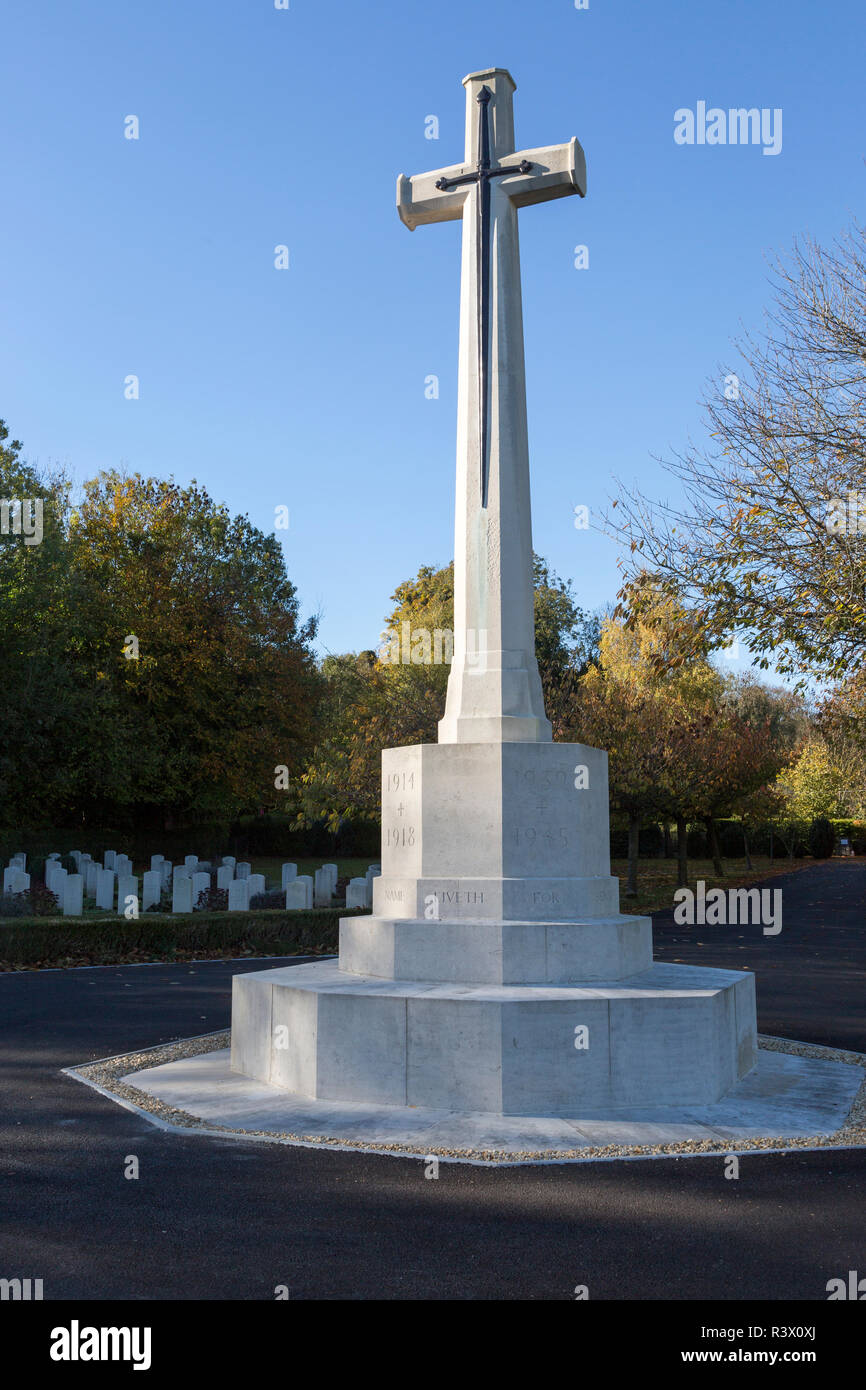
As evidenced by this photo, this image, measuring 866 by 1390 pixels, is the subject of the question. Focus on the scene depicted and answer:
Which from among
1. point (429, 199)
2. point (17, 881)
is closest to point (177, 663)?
point (17, 881)

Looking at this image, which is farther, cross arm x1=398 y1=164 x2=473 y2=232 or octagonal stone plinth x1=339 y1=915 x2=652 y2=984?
cross arm x1=398 y1=164 x2=473 y2=232

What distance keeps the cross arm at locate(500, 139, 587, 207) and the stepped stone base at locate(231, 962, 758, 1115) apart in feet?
21.1

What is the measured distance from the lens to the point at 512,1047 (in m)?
6.88

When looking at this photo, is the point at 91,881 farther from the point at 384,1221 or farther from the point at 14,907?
the point at 384,1221

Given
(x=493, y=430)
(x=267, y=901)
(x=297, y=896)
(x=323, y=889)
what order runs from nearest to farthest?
(x=493, y=430), (x=297, y=896), (x=267, y=901), (x=323, y=889)

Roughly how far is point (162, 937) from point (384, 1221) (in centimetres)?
1131

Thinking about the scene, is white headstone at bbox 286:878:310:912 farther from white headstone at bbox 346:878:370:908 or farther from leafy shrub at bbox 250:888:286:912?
leafy shrub at bbox 250:888:286:912

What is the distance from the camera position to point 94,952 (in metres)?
15.1

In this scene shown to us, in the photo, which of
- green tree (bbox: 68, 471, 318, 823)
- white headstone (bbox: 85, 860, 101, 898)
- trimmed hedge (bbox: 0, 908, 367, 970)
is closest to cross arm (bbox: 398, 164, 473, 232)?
trimmed hedge (bbox: 0, 908, 367, 970)

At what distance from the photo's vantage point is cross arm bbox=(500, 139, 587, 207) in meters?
9.07

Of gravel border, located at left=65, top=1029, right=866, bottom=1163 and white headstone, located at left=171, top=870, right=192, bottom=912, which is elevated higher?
white headstone, located at left=171, top=870, right=192, bottom=912

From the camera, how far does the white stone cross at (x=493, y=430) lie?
884 cm
